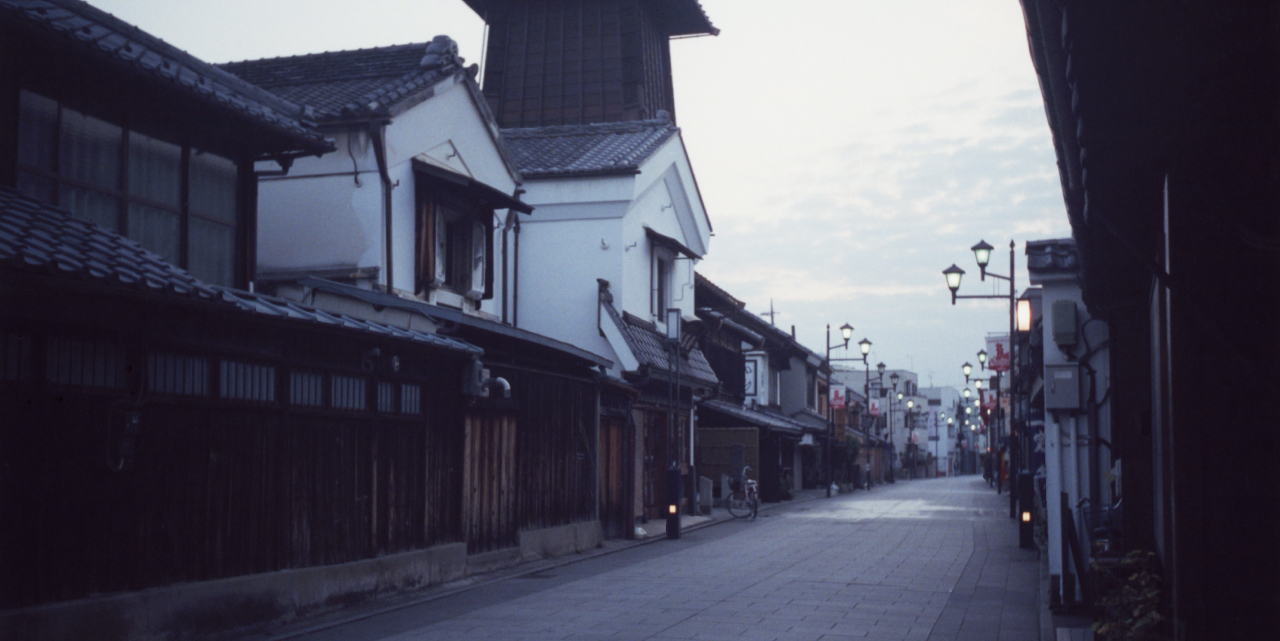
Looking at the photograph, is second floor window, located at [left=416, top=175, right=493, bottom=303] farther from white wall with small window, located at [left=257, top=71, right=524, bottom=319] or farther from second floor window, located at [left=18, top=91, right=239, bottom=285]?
second floor window, located at [left=18, top=91, right=239, bottom=285]

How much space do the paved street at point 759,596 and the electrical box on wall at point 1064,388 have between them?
2622 millimetres

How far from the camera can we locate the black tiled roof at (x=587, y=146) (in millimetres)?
28297

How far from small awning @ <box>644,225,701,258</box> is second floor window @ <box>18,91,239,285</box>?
15757 mm

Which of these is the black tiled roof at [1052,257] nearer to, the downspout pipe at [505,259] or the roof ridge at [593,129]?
the downspout pipe at [505,259]

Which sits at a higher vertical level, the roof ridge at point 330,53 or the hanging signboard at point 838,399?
the roof ridge at point 330,53

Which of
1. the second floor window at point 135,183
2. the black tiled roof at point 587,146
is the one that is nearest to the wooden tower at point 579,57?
the black tiled roof at point 587,146

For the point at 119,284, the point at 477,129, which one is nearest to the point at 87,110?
the point at 119,284

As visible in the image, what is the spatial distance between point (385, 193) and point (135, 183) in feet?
18.2

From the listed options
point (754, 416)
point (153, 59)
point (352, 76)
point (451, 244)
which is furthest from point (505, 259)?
point (754, 416)

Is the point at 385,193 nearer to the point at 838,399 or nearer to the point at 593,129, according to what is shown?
the point at 593,129

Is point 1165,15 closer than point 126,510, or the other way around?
point 1165,15

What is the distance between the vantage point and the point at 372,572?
14.7 metres

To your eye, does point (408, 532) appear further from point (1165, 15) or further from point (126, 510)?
point (1165, 15)

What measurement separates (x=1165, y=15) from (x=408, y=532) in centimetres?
1342
